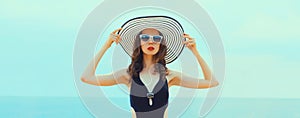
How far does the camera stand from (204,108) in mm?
1673

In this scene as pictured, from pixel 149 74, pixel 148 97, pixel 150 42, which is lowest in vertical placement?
pixel 148 97

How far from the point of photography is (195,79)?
1737 millimetres

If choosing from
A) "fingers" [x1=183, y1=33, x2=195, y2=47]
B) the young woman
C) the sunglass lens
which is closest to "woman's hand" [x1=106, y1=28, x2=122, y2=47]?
the young woman

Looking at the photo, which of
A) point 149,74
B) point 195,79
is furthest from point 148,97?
point 195,79

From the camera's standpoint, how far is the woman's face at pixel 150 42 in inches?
67.1

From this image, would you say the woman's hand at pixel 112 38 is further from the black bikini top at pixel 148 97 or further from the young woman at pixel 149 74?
the black bikini top at pixel 148 97

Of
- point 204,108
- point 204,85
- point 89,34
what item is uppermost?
point 89,34

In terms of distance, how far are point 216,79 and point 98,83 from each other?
1.68 ft

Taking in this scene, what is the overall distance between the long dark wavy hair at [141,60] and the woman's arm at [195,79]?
0.21ft

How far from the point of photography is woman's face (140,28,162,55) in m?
1.70

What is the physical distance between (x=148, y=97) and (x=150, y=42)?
24 cm

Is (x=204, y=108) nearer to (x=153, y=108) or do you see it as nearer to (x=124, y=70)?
(x=153, y=108)

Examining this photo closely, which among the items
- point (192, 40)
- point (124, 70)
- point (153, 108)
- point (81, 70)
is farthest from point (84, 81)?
point (192, 40)

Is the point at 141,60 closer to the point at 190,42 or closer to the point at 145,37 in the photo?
the point at 145,37
